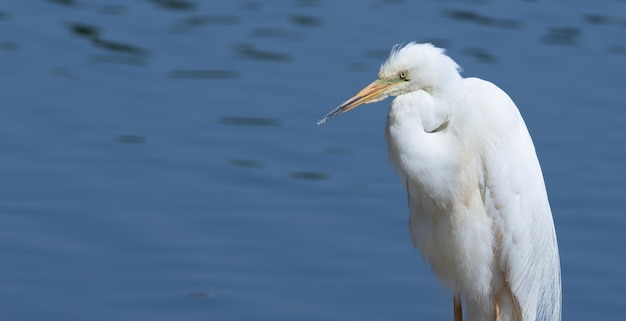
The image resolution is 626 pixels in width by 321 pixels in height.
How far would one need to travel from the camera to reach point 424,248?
6453 millimetres

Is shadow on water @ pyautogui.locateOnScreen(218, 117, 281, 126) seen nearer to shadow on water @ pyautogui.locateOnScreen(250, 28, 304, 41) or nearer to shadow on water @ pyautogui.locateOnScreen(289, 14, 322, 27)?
shadow on water @ pyautogui.locateOnScreen(250, 28, 304, 41)

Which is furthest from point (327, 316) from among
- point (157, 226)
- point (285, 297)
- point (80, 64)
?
point (80, 64)

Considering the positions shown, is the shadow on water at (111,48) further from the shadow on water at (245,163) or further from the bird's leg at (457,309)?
the bird's leg at (457,309)

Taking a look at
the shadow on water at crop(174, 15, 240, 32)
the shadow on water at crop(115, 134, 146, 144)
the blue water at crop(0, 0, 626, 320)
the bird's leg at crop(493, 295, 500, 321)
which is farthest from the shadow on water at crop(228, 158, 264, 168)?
the bird's leg at crop(493, 295, 500, 321)

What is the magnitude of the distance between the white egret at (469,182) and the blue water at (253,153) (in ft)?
1.87

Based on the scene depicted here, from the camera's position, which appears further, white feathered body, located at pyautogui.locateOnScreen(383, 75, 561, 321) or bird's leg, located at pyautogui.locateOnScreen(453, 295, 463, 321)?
bird's leg, located at pyautogui.locateOnScreen(453, 295, 463, 321)

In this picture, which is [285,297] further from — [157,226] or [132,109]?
[132,109]

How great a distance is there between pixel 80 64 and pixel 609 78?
11.3 ft

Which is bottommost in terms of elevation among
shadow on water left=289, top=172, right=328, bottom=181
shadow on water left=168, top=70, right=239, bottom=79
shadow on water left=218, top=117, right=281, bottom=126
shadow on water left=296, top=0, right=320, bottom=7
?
shadow on water left=289, top=172, right=328, bottom=181

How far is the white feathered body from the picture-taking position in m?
5.92

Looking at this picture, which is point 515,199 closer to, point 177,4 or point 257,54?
point 257,54

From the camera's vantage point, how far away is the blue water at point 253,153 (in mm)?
7840

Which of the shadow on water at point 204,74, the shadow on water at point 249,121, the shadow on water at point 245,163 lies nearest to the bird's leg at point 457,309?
the shadow on water at point 245,163

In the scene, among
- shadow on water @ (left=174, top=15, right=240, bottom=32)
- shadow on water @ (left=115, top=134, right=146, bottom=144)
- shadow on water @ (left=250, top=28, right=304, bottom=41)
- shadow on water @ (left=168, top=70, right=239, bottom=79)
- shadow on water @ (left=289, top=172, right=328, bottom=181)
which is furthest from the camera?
shadow on water @ (left=174, top=15, right=240, bottom=32)
